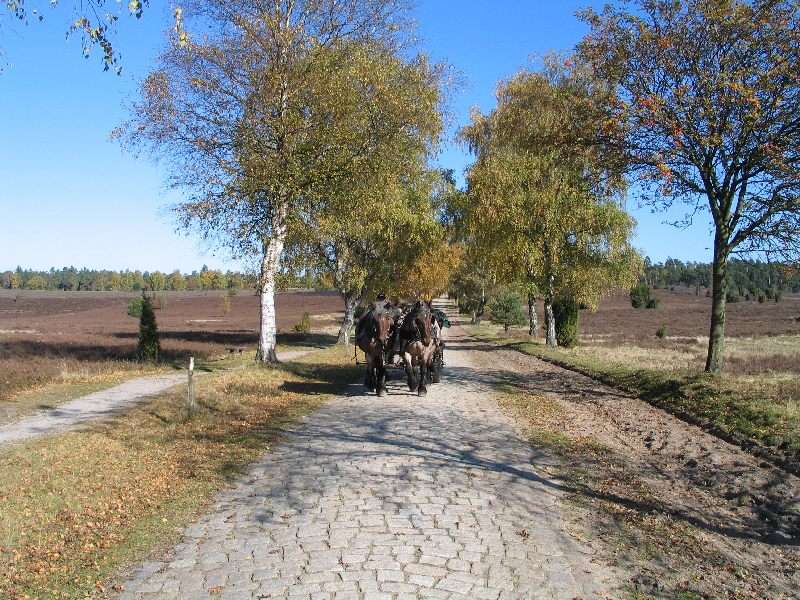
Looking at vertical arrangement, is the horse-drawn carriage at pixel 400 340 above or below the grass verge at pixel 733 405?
above

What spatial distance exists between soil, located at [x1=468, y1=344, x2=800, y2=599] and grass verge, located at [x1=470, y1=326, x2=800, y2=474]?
343 millimetres

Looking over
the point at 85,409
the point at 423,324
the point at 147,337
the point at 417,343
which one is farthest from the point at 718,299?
the point at 147,337

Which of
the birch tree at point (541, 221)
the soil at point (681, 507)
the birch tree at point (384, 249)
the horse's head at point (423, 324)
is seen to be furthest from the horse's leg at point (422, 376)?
the birch tree at point (541, 221)

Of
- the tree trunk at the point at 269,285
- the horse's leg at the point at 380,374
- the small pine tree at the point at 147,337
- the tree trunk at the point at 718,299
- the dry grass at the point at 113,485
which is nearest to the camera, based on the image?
the dry grass at the point at 113,485

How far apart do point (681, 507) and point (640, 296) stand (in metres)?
101

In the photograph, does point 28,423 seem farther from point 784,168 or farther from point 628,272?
point 628,272

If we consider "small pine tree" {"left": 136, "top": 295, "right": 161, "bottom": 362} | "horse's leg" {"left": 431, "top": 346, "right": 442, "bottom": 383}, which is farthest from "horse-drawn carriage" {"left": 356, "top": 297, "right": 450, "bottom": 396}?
"small pine tree" {"left": 136, "top": 295, "right": 161, "bottom": 362}

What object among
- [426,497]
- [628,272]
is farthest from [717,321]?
[628,272]

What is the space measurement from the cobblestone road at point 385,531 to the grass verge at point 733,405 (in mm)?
3663

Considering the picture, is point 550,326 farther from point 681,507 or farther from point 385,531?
point 385,531

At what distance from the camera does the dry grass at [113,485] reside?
225 inches

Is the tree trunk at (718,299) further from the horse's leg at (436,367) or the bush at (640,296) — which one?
the bush at (640,296)

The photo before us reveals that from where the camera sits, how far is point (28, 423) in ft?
41.0

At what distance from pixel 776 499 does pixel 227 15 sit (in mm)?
18889
